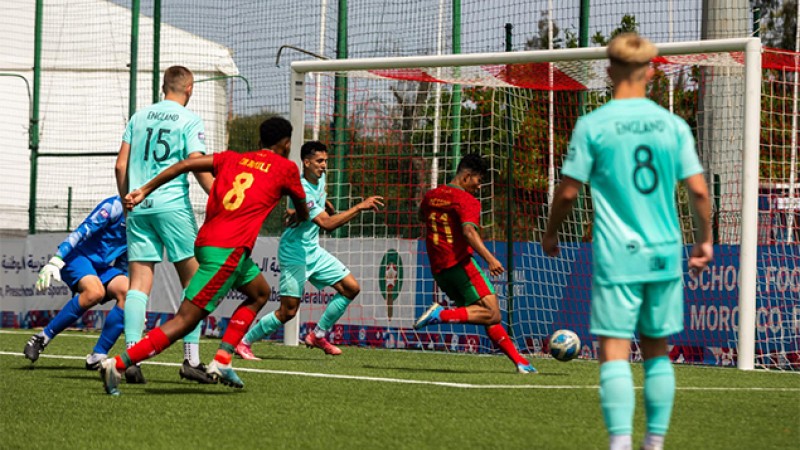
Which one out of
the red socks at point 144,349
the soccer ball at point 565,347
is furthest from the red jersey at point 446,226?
the red socks at point 144,349

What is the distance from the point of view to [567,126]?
1376cm

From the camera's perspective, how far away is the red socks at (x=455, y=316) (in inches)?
414

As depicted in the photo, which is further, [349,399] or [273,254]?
[273,254]

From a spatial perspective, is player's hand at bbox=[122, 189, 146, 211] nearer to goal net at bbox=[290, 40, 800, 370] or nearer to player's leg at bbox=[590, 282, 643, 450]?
player's leg at bbox=[590, 282, 643, 450]

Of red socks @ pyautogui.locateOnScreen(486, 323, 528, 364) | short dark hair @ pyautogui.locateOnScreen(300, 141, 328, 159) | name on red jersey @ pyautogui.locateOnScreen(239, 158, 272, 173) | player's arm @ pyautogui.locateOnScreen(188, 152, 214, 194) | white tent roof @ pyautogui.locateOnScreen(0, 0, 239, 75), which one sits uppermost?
white tent roof @ pyautogui.locateOnScreen(0, 0, 239, 75)

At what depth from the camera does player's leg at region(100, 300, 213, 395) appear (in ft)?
24.6

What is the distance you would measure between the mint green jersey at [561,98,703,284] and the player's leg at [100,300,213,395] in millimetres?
3358

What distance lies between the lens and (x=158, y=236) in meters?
8.66

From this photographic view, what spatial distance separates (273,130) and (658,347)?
12.1 ft

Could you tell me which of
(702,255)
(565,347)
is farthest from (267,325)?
(702,255)

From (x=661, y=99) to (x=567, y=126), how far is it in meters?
1.16

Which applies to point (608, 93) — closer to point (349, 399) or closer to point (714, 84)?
point (714, 84)

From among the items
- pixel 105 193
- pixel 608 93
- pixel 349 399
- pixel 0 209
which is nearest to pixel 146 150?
pixel 349 399

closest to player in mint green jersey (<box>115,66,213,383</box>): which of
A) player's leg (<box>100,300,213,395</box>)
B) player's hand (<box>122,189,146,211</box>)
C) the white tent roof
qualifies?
player's hand (<box>122,189,146,211</box>)
